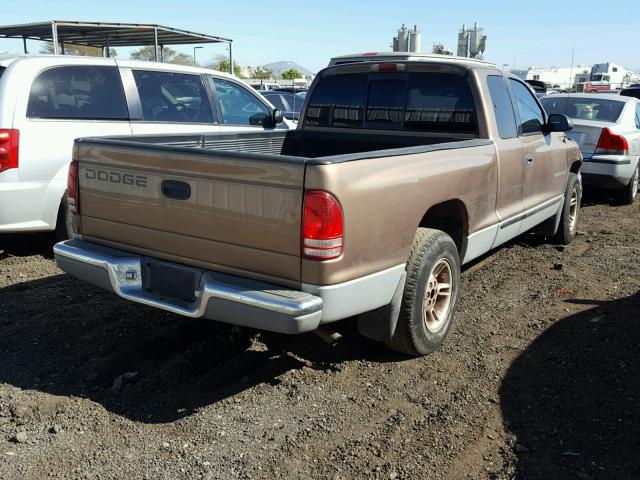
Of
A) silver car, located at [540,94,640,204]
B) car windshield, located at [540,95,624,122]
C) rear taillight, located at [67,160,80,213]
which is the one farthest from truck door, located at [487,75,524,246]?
car windshield, located at [540,95,624,122]

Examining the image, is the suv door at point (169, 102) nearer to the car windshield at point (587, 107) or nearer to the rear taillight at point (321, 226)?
the rear taillight at point (321, 226)

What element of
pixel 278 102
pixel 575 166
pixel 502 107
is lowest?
pixel 575 166

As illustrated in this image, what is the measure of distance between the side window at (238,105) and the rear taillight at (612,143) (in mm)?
4805

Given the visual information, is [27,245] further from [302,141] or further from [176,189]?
[176,189]

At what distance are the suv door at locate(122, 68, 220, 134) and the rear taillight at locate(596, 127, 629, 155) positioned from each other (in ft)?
18.0

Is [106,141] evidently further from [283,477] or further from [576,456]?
[576,456]

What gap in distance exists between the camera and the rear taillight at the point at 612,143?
8867 mm

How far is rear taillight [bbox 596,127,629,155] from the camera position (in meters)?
8.87

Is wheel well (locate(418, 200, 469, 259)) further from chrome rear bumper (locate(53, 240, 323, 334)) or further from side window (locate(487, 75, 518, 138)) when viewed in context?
chrome rear bumper (locate(53, 240, 323, 334))

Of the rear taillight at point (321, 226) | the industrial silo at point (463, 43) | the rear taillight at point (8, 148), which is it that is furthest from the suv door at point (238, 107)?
the industrial silo at point (463, 43)

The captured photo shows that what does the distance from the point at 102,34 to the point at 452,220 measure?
11803mm

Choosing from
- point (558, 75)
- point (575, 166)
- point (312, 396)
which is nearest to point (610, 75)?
point (558, 75)

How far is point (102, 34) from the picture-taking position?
541 inches

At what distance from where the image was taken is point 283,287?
3094mm
